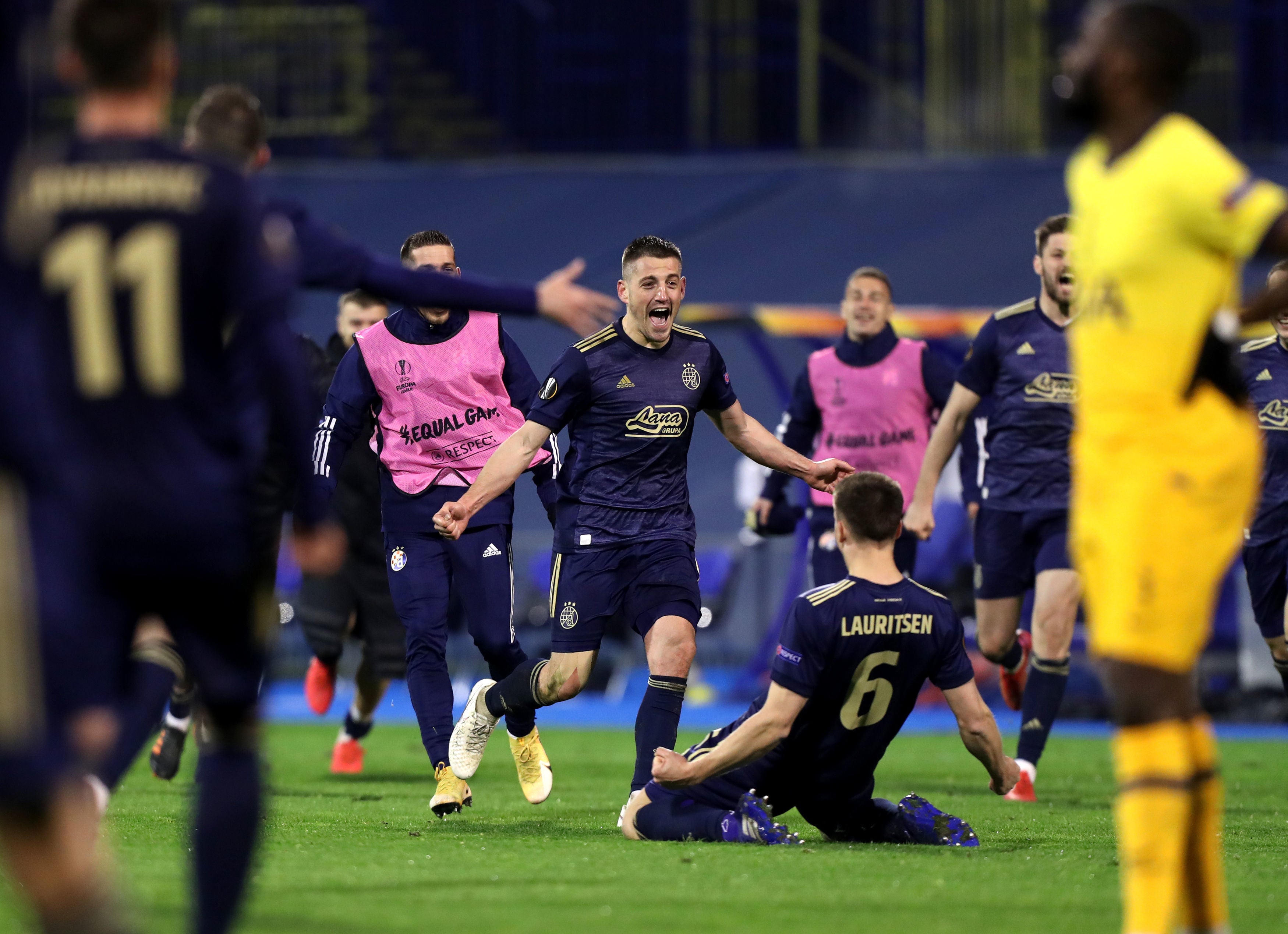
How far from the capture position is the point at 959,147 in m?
21.9

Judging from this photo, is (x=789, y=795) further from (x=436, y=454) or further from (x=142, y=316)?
(x=142, y=316)

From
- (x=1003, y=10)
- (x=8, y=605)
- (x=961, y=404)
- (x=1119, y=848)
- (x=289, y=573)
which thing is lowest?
(x=289, y=573)

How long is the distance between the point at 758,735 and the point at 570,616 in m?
1.69

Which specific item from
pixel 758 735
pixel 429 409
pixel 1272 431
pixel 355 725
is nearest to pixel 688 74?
pixel 355 725

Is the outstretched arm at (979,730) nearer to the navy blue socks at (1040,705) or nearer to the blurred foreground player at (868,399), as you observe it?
the navy blue socks at (1040,705)

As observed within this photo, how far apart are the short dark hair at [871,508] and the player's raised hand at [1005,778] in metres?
0.88

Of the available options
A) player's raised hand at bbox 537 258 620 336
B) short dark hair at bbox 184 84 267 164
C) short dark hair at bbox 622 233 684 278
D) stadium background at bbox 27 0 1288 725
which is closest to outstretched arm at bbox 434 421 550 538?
short dark hair at bbox 622 233 684 278

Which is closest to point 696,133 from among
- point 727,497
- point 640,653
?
point 727,497

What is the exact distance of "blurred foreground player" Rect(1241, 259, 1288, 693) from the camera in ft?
29.2

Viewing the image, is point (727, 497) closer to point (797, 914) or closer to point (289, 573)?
point (289, 573)

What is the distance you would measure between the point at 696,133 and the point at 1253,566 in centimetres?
1421

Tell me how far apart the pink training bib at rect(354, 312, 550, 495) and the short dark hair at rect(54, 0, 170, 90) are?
15.4 feet

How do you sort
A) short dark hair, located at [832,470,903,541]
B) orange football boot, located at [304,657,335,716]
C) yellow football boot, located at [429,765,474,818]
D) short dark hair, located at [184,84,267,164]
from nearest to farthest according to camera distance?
short dark hair, located at [184,84,267,164] < short dark hair, located at [832,470,903,541] < yellow football boot, located at [429,765,474,818] < orange football boot, located at [304,657,335,716]

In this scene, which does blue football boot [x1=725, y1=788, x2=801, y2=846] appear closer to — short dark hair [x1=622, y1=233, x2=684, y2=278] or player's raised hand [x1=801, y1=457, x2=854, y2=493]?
player's raised hand [x1=801, y1=457, x2=854, y2=493]
